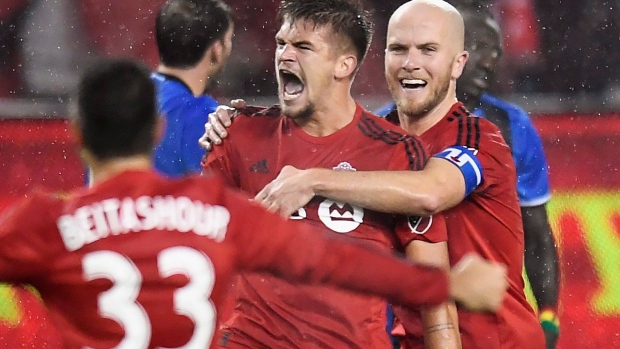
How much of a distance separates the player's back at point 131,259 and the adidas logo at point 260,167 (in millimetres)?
926

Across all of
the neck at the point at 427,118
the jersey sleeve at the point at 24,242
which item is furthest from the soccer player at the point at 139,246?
the neck at the point at 427,118

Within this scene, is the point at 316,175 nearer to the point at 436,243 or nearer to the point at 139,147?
the point at 436,243

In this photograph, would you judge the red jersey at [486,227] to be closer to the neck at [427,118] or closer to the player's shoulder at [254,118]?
the neck at [427,118]

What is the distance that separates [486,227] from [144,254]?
141 cm

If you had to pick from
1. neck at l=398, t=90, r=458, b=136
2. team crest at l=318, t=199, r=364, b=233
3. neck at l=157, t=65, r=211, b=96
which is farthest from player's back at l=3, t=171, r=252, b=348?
neck at l=157, t=65, r=211, b=96

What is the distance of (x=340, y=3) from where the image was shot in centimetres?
308

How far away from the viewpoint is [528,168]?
4109 mm

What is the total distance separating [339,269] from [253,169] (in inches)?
36.0

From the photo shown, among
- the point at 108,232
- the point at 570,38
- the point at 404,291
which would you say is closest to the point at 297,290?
the point at 404,291

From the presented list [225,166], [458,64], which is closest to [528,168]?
[458,64]

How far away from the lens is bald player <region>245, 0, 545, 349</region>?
2834 millimetres

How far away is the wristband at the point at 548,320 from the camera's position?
13.4ft

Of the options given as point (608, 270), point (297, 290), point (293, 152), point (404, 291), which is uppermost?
point (404, 291)

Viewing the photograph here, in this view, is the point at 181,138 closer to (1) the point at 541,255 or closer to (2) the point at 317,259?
(1) the point at 541,255
